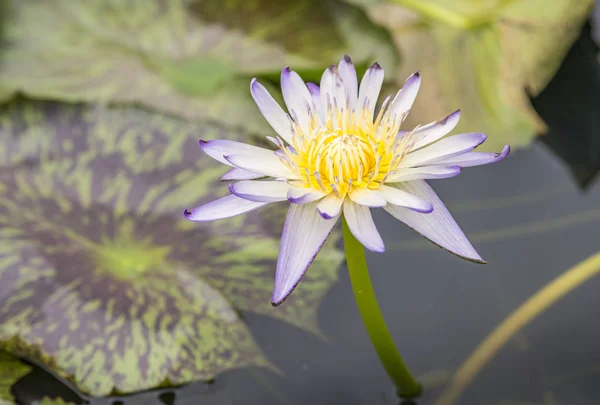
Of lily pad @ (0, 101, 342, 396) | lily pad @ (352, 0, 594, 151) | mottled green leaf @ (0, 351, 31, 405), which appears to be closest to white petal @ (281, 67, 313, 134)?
lily pad @ (0, 101, 342, 396)

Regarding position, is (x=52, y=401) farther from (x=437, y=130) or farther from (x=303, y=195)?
(x=437, y=130)

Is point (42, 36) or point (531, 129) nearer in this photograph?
point (531, 129)

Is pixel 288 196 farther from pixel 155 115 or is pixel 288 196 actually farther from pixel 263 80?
pixel 263 80

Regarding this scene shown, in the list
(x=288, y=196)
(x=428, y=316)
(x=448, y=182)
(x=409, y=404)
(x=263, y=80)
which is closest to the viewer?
(x=288, y=196)

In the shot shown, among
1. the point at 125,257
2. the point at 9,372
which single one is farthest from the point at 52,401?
the point at 125,257

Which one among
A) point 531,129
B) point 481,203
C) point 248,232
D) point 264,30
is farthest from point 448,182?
point 264,30

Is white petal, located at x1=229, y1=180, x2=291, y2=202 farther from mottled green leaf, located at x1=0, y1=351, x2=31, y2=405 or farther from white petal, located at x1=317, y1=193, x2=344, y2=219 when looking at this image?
mottled green leaf, located at x1=0, y1=351, x2=31, y2=405

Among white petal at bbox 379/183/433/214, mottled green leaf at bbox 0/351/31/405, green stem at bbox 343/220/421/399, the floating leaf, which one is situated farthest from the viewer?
the floating leaf
